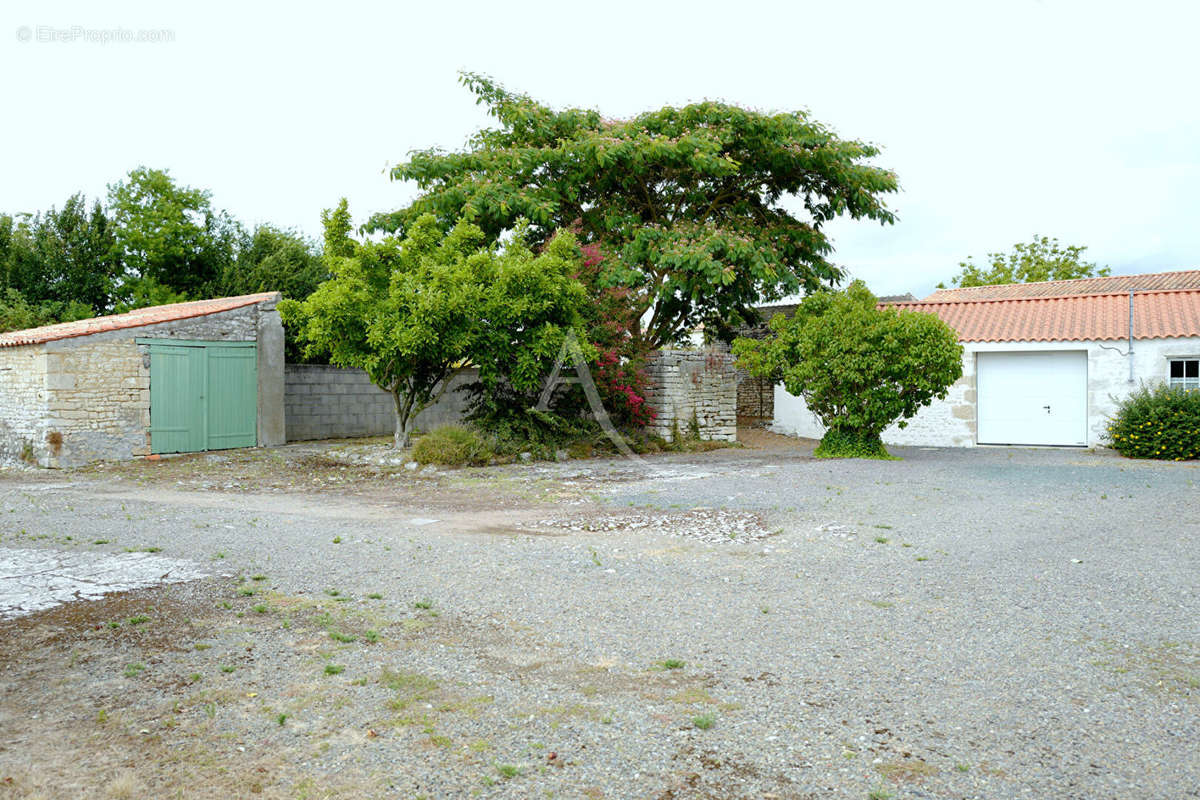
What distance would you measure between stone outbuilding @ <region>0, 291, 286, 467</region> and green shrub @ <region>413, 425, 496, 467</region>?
188 inches

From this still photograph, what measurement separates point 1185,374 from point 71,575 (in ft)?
64.1

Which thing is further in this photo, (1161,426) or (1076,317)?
(1076,317)

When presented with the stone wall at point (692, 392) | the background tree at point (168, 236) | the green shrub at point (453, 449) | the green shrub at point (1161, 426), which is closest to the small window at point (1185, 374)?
the green shrub at point (1161, 426)

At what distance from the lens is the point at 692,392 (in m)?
18.8

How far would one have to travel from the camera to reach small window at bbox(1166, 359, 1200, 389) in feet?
57.2

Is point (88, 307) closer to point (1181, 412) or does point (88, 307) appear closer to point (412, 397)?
point (412, 397)

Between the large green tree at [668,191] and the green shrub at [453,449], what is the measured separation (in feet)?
14.7

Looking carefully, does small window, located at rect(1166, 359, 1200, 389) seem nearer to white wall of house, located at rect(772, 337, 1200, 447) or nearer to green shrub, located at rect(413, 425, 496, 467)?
white wall of house, located at rect(772, 337, 1200, 447)

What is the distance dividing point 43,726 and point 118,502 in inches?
301

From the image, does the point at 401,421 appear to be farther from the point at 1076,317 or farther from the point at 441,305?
the point at 1076,317

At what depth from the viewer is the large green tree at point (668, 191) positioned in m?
17.9

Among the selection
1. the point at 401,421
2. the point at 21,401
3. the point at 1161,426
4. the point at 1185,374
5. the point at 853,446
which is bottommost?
the point at 853,446

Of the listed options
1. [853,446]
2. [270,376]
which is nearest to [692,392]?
[853,446]

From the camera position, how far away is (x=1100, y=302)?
65.2ft
